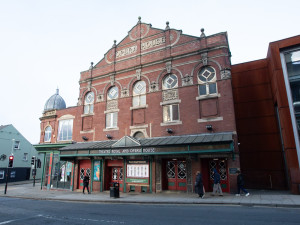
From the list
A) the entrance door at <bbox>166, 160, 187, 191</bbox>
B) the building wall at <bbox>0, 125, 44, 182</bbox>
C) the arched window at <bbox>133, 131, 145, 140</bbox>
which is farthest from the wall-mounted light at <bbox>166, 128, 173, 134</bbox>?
the building wall at <bbox>0, 125, 44, 182</bbox>

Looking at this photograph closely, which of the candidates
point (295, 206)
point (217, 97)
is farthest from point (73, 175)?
point (295, 206)

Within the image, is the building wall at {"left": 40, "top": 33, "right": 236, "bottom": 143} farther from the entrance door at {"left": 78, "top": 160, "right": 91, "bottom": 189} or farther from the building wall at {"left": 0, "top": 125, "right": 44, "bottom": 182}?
the building wall at {"left": 0, "top": 125, "right": 44, "bottom": 182}

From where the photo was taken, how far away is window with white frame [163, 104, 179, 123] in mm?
17547

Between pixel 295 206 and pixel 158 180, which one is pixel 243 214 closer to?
pixel 295 206

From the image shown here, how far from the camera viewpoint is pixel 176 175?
16.5 meters

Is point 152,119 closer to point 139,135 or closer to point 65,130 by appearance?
point 139,135

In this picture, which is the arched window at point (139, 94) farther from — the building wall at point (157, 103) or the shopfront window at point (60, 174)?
the shopfront window at point (60, 174)

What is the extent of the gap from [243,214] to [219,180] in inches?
205

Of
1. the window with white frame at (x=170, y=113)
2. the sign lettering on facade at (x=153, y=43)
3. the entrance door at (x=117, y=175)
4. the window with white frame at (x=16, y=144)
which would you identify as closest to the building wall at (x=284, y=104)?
the window with white frame at (x=170, y=113)

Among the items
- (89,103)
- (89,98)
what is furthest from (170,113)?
(89,98)

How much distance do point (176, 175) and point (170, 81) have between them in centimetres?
787

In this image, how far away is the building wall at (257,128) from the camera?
17438 millimetres

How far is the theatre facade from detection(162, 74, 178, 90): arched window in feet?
0.29

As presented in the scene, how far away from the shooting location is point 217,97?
16.1 m
